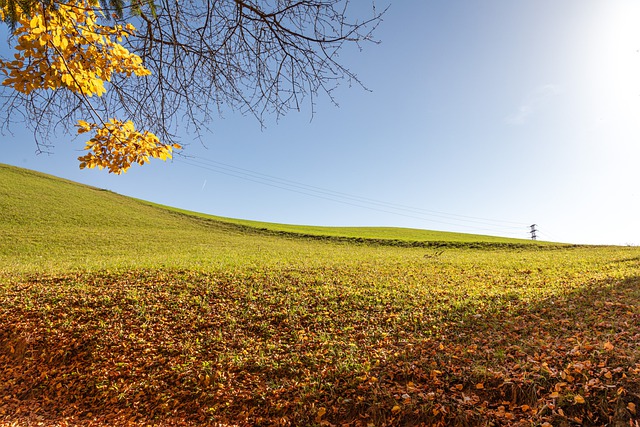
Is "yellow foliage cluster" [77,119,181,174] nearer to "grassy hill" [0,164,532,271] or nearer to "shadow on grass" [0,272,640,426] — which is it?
"shadow on grass" [0,272,640,426]

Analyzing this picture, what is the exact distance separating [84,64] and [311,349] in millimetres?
4931

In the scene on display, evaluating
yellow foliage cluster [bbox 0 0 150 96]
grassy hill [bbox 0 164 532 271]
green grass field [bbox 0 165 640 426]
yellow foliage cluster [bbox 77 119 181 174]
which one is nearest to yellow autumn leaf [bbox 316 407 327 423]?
green grass field [bbox 0 165 640 426]

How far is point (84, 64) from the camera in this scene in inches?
130

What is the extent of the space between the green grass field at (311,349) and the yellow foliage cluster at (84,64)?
335cm

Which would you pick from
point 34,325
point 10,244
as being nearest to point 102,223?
point 10,244

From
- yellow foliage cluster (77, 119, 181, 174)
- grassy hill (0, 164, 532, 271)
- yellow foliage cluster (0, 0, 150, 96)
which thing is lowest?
grassy hill (0, 164, 532, 271)

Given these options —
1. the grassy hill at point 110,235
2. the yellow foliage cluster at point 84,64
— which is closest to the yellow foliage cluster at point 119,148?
the yellow foliage cluster at point 84,64

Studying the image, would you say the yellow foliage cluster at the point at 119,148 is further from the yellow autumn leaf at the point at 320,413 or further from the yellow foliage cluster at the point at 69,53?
the yellow autumn leaf at the point at 320,413

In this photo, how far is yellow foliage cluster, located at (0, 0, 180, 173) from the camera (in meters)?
2.86

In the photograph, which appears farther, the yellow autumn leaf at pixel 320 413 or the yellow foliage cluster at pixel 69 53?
the yellow autumn leaf at pixel 320 413

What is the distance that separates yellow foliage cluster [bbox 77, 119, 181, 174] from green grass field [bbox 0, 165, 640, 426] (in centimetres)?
325

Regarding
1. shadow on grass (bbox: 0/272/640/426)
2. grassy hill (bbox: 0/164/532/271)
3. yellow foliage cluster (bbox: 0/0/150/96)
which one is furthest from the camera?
grassy hill (bbox: 0/164/532/271)

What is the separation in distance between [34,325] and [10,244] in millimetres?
16777

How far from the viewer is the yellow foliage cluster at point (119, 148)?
11.3 ft
